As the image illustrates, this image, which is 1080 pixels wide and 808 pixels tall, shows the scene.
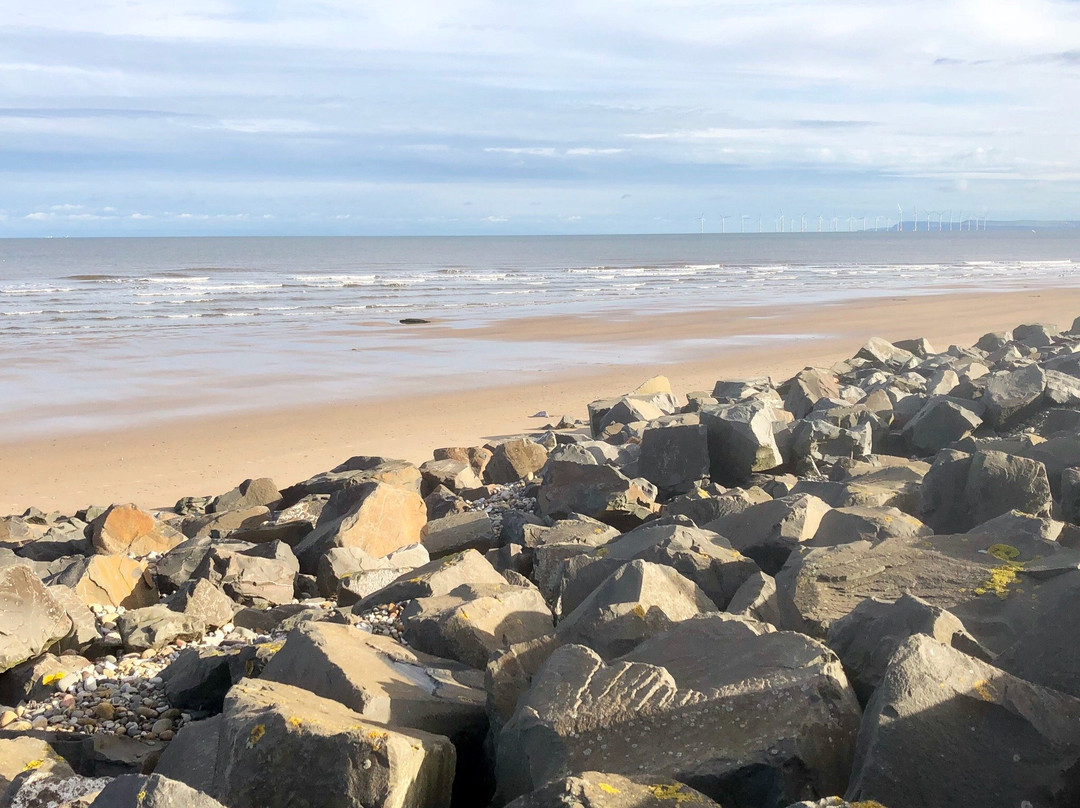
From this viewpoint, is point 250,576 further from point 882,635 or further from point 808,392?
point 808,392

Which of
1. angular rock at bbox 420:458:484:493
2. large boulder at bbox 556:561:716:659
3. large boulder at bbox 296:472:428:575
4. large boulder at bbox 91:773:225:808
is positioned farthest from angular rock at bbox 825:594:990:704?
angular rock at bbox 420:458:484:493

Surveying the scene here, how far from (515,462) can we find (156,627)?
4.29 meters

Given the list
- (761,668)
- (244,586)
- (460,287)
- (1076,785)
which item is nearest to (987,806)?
(1076,785)

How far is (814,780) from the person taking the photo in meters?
2.82

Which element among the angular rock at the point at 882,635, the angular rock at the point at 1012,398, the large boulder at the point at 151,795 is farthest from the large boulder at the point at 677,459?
the large boulder at the point at 151,795

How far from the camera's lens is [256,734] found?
9.52 ft

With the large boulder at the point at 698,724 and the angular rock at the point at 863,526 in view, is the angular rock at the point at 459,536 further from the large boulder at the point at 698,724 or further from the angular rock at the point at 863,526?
the large boulder at the point at 698,724

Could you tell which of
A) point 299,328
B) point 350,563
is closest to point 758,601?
point 350,563

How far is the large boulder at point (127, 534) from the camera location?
24.2ft

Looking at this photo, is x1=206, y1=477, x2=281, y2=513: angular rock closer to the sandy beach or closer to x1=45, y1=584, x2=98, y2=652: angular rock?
the sandy beach

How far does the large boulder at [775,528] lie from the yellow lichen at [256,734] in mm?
2817

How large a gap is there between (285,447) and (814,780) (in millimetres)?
10297

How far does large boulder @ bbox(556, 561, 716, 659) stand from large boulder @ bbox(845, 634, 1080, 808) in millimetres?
1080

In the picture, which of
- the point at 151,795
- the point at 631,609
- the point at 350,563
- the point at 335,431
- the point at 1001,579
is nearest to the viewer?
the point at 151,795
